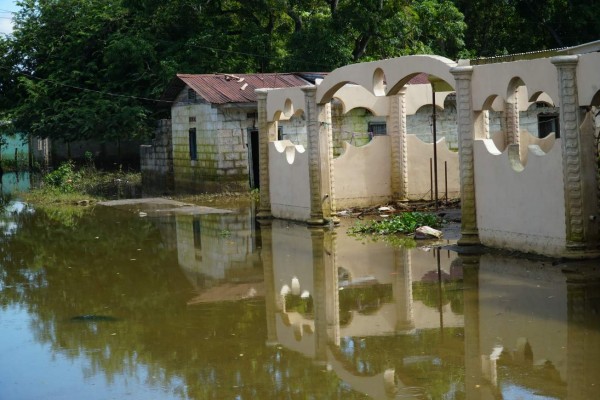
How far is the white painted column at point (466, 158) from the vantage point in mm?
16062

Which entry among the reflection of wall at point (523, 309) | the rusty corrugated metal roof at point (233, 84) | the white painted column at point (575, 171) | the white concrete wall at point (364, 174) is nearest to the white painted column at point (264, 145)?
the white concrete wall at point (364, 174)

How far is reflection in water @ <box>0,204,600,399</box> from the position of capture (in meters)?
9.23

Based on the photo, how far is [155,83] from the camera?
37.1 m

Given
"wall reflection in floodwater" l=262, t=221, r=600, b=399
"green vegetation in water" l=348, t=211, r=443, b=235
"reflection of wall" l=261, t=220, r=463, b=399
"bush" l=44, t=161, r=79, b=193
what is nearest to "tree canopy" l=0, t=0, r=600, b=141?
"bush" l=44, t=161, r=79, b=193

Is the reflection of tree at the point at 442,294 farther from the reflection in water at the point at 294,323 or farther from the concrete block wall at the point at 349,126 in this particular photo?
the concrete block wall at the point at 349,126

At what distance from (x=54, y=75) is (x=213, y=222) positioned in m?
18.9

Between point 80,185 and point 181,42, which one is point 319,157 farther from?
point 181,42

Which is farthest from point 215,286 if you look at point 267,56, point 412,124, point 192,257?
point 267,56

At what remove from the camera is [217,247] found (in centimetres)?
1853

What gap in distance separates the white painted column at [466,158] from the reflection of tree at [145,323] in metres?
4.61

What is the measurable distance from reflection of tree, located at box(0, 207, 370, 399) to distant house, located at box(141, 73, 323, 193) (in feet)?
30.7

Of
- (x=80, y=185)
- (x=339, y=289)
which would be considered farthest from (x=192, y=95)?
(x=339, y=289)

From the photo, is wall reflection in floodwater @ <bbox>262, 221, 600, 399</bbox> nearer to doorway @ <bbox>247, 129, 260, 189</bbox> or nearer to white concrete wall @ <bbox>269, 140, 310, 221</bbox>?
white concrete wall @ <bbox>269, 140, 310, 221</bbox>

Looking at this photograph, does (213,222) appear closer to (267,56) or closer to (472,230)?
(472,230)
